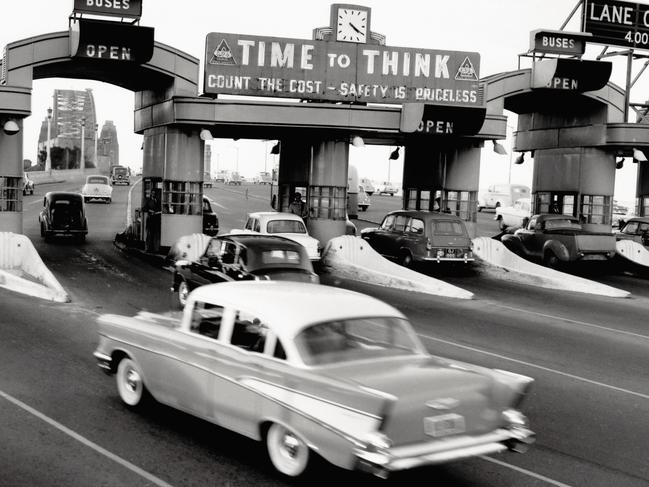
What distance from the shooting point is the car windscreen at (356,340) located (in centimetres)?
676

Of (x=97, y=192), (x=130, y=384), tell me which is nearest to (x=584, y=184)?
(x=130, y=384)

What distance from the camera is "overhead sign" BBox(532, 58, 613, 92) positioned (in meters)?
27.4

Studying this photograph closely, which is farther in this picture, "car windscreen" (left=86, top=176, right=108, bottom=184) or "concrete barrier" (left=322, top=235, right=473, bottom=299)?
"car windscreen" (left=86, top=176, right=108, bottom=184)

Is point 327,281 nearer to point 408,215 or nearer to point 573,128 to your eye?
point 408,215

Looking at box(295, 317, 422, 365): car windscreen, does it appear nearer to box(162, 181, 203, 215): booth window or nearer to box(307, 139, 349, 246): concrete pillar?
box(162, 181, 203, 215): booth window

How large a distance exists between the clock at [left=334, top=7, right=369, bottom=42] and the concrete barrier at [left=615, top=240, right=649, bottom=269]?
34.5ft

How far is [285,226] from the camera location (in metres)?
22.8

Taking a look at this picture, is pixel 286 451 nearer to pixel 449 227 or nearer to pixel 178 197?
pixel 449 227

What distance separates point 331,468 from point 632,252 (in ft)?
69.9

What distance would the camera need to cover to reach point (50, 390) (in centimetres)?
919

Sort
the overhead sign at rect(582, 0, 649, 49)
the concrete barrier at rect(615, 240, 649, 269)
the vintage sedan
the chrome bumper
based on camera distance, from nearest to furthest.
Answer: the chrome bumper, the vintage sedan, the concrete barrier at rect(615, 240, 649, 269), the overhead sign at rect(582, 0, 649, 49)

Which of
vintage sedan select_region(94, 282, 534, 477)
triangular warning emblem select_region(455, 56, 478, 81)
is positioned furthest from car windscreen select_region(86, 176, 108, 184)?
vintage sedan select_region(94, 282, 534, 477)

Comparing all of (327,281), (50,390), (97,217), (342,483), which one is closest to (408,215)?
(327,281)

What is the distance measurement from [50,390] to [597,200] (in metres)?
25.9
